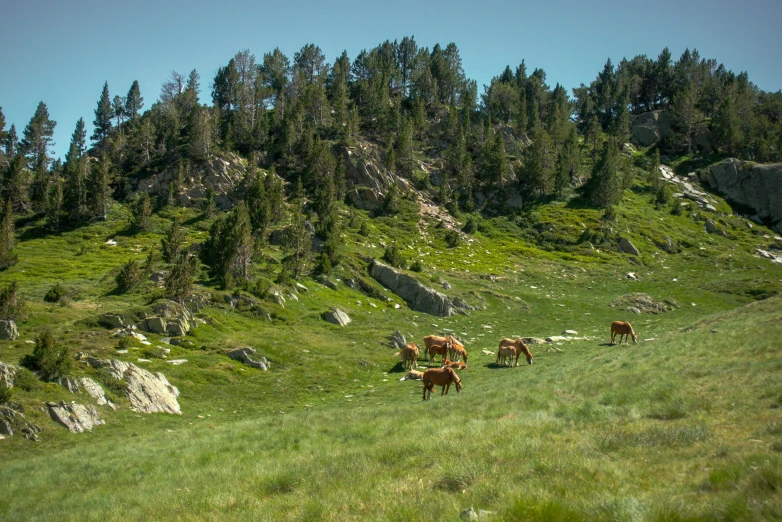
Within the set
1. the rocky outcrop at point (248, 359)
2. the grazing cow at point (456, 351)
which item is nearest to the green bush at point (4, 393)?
the rocky outcrop at point (248, 359)

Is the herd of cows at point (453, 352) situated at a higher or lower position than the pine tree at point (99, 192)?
lower

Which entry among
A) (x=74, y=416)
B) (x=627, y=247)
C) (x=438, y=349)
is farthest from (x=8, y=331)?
(x=627, y=247)

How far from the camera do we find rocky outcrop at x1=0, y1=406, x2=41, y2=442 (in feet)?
59.6

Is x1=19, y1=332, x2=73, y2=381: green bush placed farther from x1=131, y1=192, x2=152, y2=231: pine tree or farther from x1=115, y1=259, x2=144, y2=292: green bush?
x1=131, y1=192, x2=152, y2=231: pine tree

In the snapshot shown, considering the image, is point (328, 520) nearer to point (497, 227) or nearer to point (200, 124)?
point (497, 227)

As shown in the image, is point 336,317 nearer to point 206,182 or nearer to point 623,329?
point 623,329

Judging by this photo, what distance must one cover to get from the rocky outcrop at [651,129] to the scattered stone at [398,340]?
13586 cm

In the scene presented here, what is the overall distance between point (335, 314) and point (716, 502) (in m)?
39.6

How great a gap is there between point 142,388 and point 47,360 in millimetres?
4310

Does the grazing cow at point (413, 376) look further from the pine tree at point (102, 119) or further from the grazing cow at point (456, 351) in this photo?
the pine tree at point (102, 119)

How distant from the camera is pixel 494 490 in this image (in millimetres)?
7285

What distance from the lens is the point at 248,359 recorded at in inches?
1246

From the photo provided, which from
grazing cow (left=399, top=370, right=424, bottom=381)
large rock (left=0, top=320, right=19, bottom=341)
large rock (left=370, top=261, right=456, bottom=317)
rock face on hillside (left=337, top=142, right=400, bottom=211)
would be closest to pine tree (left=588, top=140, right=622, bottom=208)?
rock face on hillside (left=337, top=142, right=400, bottom=211)

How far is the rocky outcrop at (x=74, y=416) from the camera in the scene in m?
19.8
